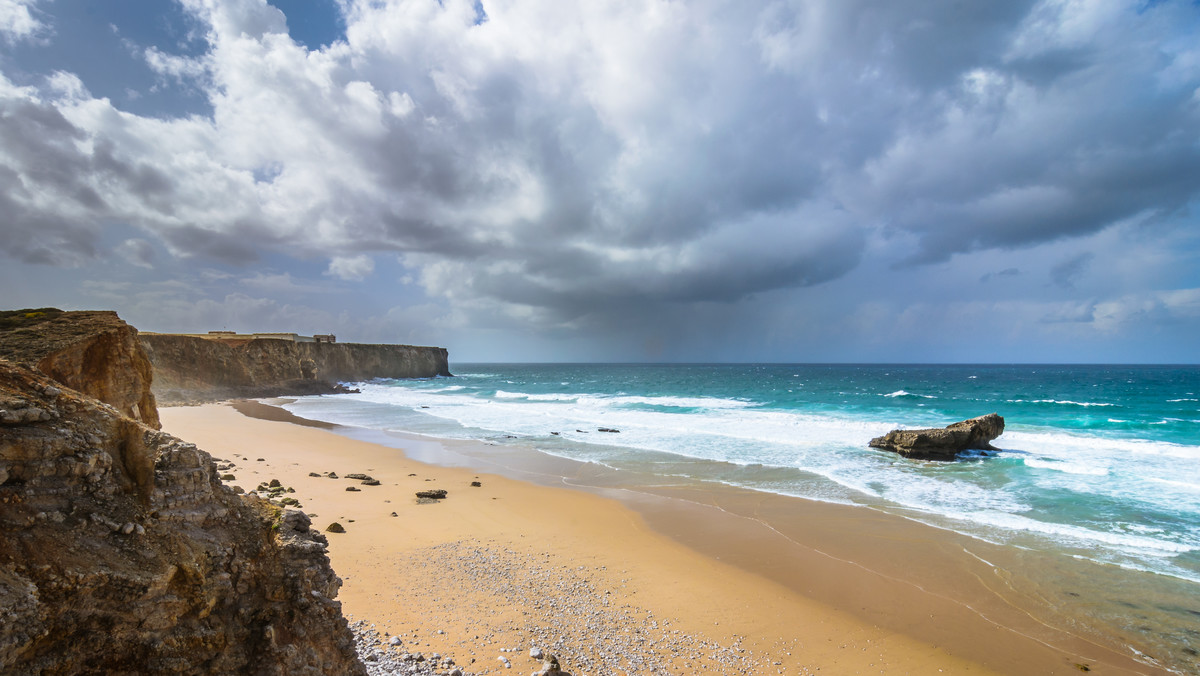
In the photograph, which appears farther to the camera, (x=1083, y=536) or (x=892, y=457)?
(x=892, y=457)

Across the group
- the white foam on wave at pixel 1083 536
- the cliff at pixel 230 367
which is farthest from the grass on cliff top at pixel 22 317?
the cliff at pixel 230 367

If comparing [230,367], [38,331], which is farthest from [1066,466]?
[230,367]

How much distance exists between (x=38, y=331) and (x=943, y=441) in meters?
25.1

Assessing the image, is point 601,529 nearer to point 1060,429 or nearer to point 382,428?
point 382,428

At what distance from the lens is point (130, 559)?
2951mm

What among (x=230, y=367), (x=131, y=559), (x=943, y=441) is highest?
(x=230, y=367)

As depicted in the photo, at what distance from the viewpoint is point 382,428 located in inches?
1059

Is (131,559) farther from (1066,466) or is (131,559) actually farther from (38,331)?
(1066,466)

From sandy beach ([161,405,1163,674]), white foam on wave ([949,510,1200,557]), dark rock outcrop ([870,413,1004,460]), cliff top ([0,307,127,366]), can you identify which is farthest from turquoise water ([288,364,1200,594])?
cliff top ([0,307,127,366])

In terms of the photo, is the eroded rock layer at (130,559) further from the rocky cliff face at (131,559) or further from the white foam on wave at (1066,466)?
the white foam on wave at (1066,466)

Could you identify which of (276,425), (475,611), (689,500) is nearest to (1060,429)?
(689,500)

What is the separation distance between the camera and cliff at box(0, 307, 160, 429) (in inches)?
217

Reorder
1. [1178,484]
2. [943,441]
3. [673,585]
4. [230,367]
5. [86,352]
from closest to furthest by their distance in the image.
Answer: [86,352], [673,585], [1178,484], [943,441], [230,367]

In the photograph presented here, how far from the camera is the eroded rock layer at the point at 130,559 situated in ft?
8.64
